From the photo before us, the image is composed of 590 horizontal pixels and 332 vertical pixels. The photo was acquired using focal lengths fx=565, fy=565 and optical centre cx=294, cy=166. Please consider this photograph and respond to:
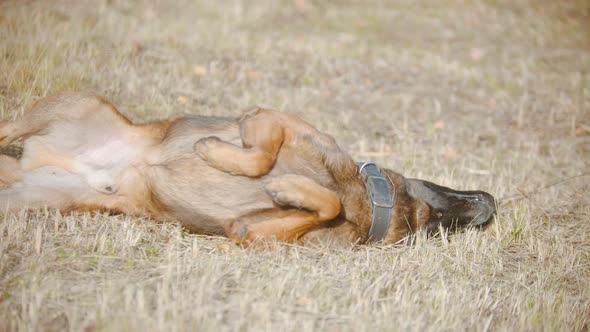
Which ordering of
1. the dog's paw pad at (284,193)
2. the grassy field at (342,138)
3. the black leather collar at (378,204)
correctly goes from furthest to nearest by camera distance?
1. the black leather collar at (378,204)
2. the dog's paw pad at (284,193)
3. the grassy field at (342,138)

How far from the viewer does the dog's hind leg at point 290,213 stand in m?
3.22

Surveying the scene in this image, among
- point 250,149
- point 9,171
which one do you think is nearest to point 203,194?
point 250,149

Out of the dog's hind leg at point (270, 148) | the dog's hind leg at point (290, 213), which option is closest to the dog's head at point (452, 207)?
the dog's hind leg at point (270, 148)

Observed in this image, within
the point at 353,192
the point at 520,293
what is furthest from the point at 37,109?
the point at 520,293

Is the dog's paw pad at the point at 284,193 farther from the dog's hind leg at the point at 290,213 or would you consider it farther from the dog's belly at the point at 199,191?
the dog's belly at the point at 199,191

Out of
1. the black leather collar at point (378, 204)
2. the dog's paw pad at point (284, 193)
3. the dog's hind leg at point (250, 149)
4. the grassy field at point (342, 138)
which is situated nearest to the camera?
the grassy field at point (342, 138)

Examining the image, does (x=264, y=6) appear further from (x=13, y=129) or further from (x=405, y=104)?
(x=13, y=129)

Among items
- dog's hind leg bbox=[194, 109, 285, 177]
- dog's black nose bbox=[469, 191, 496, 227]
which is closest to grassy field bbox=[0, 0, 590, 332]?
dog's black nose bbox=[469, 191, 496, 227]

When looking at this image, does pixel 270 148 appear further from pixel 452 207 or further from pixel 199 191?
pixel 452 207

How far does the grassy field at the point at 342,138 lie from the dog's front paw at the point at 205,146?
0.54 metres

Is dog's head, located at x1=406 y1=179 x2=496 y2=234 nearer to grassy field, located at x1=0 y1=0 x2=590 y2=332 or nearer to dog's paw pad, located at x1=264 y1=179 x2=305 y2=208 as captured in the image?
grassy field, located at x1=0 y1=0 x2=590 y2=332

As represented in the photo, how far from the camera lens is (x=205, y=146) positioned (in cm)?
341

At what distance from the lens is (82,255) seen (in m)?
3.14

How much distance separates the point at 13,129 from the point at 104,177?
2.43ft
